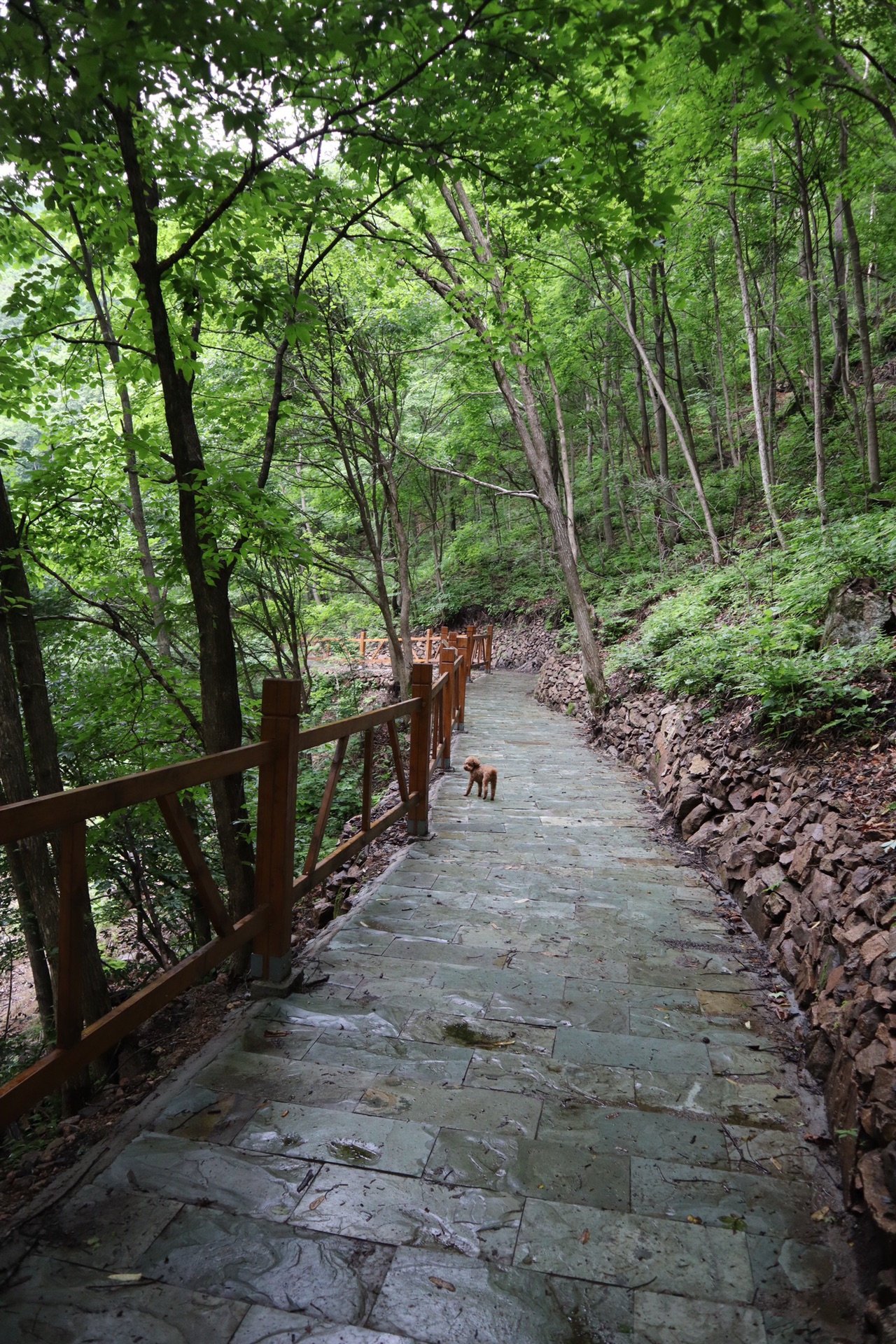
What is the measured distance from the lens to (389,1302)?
159 centimetres

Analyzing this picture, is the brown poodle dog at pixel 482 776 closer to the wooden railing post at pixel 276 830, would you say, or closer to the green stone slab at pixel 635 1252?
the wooden railing post at pixel 276 830

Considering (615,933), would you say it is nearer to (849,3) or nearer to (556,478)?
(849,3)

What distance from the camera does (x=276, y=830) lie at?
301 centimetres

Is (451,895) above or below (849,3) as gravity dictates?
below

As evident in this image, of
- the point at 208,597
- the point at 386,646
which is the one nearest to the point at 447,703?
the point at 208,597

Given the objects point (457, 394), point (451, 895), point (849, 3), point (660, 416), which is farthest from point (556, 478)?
point (451, 895)

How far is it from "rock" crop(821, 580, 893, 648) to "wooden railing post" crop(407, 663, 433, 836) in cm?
301

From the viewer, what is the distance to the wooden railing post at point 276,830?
9.70 ft

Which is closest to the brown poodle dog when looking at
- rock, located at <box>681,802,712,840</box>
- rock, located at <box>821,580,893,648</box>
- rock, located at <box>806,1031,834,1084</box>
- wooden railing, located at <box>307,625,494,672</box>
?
rock, located at <box>681,802,712,840</box>

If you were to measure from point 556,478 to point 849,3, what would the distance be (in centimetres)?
1381

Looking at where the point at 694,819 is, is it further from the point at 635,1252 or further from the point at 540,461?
the point at 540,461

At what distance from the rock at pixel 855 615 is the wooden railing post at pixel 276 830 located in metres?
4.01

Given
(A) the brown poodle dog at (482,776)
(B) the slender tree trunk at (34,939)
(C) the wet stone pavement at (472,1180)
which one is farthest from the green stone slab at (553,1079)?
(A) the brown poodle dog at (482,776)

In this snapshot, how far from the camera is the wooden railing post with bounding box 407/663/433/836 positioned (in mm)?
5344
